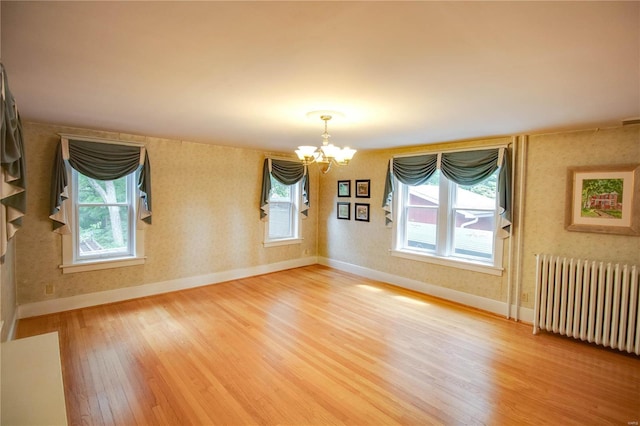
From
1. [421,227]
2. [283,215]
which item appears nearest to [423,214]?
[421,227]

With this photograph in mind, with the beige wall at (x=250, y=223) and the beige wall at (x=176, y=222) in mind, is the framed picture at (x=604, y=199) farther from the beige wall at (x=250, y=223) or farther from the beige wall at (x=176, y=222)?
the beige wall at (x=176, y=222)

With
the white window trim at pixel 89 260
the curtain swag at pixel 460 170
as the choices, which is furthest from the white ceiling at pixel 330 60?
the white window trim at pixel 89 260

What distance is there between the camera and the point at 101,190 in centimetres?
417

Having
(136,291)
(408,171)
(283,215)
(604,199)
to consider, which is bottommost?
(136,291)

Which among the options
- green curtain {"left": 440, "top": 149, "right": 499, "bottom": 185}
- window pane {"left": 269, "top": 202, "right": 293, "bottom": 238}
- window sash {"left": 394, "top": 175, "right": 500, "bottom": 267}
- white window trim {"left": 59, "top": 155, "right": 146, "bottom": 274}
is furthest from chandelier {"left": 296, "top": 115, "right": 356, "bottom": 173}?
window pane {"left": 269, "top": 202, "right": 293, "bottom": 238}

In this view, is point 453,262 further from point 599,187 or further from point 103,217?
point 103,217

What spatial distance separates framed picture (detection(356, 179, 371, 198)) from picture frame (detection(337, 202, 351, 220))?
0.33 meters

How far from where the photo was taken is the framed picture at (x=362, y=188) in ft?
18.6

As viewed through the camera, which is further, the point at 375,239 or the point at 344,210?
the point at 344,210

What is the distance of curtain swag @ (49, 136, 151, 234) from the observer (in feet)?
12.0

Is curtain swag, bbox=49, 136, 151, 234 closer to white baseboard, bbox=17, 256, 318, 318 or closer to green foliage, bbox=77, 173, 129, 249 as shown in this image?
green foliage, bbox=77, 173, 129, 249

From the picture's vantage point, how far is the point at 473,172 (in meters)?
4.14

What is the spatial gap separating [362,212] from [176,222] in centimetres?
316

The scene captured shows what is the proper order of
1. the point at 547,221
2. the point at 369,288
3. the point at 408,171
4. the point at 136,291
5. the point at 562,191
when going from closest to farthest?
the point at 562,191, the point at 547,221, the point at 136,291, the point at 408,171, the point at 369,288
